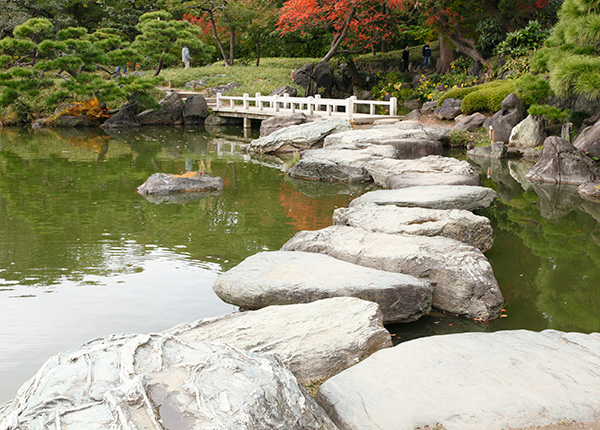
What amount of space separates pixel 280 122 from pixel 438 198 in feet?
36.2

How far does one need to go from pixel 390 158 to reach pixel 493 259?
4984 mm

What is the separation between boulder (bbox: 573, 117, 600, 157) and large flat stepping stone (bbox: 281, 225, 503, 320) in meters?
7.13

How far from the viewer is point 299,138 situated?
1474cm

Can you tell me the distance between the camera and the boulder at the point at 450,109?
1684 centimetres

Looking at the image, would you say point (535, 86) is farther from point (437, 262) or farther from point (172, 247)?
point (172, 247)

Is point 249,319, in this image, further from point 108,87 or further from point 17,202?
point 108,87

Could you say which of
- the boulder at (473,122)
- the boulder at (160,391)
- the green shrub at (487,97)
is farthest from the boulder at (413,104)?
the boulder at (160,391)

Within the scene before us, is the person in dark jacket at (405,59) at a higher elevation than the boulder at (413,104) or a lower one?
higher

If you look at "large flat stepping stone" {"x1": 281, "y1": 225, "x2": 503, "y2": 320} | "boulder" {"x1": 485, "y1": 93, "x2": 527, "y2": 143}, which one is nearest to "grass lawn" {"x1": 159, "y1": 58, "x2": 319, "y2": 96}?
"boulder" {"x1": 485, "y1": 93, "x2": 527, "y2": 143}

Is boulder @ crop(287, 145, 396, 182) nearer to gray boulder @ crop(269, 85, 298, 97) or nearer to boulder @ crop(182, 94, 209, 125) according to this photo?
gray boulder @ crop(269, 85, 298, 97)

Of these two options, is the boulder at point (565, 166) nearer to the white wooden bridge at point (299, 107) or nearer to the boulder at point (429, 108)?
the white wooden bridge at point (299, 107)

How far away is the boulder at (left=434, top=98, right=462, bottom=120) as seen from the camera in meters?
16.8

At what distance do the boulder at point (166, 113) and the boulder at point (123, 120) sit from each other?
0.30m

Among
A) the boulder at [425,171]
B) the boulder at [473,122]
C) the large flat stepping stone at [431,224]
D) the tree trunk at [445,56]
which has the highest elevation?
the tree trunk at [445,56]
